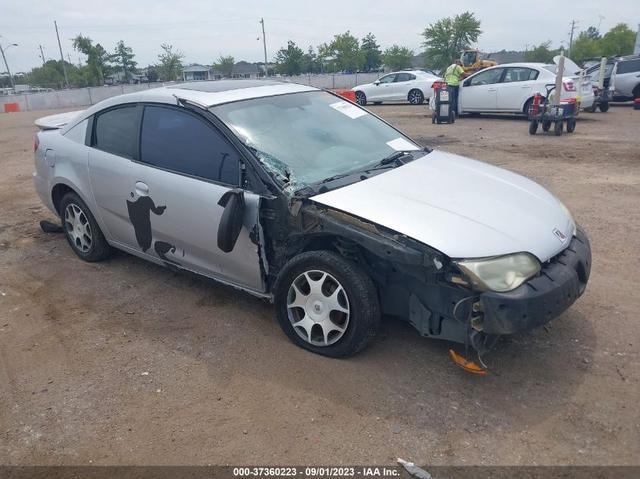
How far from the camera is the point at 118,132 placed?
4.14m

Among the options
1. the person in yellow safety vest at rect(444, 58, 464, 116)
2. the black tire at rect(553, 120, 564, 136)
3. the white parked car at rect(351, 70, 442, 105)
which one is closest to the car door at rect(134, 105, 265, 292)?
the black tire at rect(553, 120, 564, 136)

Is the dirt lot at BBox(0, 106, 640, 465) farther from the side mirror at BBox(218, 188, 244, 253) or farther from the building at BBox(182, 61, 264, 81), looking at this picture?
the building at BBox(182, 61, 264, 81)

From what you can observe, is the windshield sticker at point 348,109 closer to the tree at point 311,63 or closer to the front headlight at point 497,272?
the front headlight at point 497,272

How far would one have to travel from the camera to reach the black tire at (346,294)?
289 cm

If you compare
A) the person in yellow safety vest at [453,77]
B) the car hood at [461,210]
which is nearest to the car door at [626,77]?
the person in yellow safety vest at [453,77]

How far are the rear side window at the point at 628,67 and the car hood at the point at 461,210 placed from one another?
16.6m

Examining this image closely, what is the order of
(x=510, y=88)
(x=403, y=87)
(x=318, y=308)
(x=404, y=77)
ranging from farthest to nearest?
(x=404, y=77)
(x=403, y=87)
(x=510, y=88)
(x=318, y=308)

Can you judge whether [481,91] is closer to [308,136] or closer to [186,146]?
[308,136]

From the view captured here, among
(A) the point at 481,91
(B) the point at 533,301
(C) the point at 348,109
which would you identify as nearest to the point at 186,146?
(C) the point at 348,109

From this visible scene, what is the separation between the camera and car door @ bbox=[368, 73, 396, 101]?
20625 mm

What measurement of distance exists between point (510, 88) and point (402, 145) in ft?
37.4

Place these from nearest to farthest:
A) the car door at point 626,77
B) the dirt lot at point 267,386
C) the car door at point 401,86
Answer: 1. the dirt lot at point 267,386
2. the car door at point 626,77
3. the car door at point 401,86

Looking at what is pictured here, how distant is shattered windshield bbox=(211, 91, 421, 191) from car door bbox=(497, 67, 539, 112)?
10933 mm

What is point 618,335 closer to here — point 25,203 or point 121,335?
point 121,335
